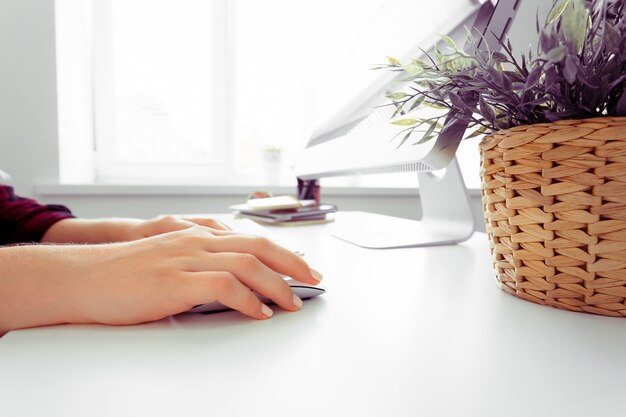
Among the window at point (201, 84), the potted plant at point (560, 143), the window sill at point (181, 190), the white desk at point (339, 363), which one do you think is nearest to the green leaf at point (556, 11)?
the potted plant at point (560, 143)

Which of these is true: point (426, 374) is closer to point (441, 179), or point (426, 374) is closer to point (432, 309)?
point (432, 309)

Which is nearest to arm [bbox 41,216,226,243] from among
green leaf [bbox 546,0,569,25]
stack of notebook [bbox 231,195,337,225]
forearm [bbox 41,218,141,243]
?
forearm [bbox 41,218,141,243]

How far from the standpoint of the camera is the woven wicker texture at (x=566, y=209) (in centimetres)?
35

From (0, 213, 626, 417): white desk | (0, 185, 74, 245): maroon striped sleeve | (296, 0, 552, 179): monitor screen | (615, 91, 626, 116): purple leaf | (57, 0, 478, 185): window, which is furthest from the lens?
(57, 0, 478, 185): window

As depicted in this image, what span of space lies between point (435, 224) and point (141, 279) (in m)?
0.65

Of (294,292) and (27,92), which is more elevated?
(27,92)

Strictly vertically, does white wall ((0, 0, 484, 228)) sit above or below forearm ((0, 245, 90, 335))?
above

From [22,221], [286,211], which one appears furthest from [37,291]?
[286,211]

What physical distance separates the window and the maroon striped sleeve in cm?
110

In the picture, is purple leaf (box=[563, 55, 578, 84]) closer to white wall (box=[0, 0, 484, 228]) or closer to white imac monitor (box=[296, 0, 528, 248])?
white imac monitor (box=[296, 0, 528, 248])

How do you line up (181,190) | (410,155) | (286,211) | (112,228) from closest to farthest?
(410,155) → (112,228) → (286,211) → (181,190)

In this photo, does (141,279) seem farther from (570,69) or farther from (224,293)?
(570,69)

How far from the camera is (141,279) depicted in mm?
367

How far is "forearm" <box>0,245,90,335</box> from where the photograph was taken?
35 cm
